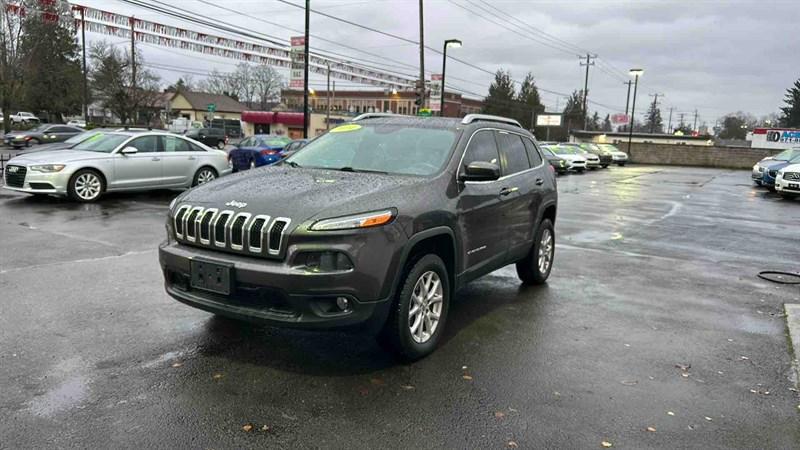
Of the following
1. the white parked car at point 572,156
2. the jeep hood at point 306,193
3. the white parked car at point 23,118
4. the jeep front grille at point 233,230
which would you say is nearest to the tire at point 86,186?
the jeep hood at point 306,193

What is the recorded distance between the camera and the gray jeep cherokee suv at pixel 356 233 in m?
3.70

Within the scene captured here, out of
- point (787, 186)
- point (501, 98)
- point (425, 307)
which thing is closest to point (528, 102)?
point (501, 98)

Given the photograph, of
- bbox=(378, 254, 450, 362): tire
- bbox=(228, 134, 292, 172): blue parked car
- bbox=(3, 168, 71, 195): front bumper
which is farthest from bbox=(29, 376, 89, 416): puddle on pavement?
bbox=(228, 134, 292, 172): blue parked car

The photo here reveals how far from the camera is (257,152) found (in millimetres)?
21766

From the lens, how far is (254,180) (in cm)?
455

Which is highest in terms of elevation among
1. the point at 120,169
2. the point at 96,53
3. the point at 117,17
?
the point at 96,53

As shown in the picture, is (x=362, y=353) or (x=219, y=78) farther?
(x=219, y=78)

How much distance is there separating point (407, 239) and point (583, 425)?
63.1 inches

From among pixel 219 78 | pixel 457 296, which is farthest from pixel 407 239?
pixel 219 78

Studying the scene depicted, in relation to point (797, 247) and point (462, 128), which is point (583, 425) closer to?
point (462, 128)

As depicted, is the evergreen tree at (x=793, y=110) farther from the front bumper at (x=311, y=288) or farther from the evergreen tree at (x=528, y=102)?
the front bumper at (x=311, y=288)

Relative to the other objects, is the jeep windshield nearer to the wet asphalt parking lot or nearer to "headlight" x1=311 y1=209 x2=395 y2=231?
"headlight" x1=311 y1=209 x2=395 y2=231

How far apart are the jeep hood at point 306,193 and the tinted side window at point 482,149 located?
74 cm

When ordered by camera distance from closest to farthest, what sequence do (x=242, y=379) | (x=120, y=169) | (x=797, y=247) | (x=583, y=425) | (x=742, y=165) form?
1. (x=583, y=425)
2. (x=242, y=379)
3. (x=797, y=247)
4. (x=120, y=169)
5. (x=742, y=165)
